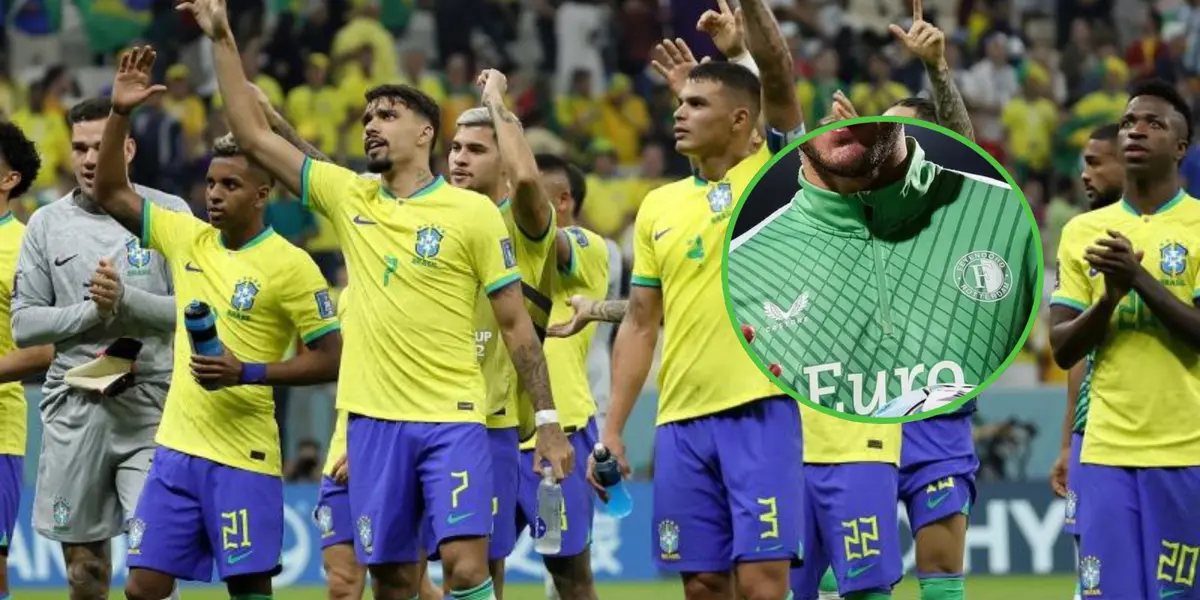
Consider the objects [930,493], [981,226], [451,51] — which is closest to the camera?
[981,226]

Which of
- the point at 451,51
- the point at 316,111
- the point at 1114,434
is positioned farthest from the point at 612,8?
the point at 1114,434

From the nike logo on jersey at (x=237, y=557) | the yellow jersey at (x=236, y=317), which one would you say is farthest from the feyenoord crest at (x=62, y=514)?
the nike logo on jersey at (x=237, y=557)

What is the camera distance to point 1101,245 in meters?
8.91

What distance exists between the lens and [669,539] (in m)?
9.58

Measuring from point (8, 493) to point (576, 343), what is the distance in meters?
3.40

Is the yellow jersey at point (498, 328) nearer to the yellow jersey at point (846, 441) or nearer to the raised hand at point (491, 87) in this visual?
the raised hand at point (491, 87)

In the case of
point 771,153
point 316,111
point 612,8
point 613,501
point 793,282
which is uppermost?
point 612,8

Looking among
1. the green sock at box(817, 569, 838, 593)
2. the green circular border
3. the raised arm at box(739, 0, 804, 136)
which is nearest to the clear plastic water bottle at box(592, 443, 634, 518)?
Answer: the green circular border

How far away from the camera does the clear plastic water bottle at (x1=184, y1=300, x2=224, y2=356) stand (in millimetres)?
9555

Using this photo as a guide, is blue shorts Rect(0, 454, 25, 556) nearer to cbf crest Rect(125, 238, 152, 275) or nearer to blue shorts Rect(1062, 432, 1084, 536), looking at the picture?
cbf crest Rect(125, 238, 152, 275)

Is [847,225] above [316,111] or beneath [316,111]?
beneath

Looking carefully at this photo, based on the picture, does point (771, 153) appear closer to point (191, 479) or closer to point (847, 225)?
point (847, 225)

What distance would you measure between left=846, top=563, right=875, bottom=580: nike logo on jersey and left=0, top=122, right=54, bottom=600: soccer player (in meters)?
4.28

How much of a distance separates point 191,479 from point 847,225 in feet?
11.7
